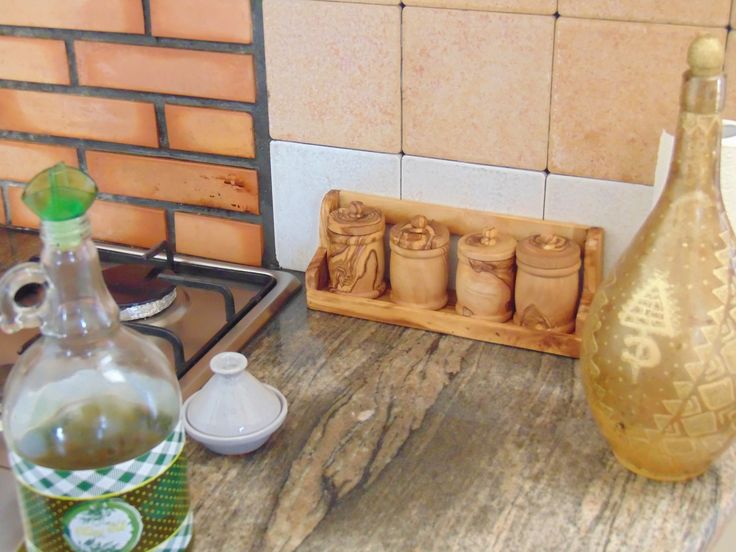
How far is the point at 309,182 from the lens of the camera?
1.21 m

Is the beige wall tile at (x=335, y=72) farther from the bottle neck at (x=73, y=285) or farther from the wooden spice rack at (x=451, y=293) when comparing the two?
the bottle neck at (x=73, y=285)

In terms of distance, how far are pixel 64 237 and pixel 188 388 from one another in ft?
1.22

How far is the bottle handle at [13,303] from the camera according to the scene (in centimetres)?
68

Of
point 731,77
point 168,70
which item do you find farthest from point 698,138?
point 168,70

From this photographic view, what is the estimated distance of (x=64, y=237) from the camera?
0.65 metres

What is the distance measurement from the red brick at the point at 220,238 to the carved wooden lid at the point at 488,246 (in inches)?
12.9

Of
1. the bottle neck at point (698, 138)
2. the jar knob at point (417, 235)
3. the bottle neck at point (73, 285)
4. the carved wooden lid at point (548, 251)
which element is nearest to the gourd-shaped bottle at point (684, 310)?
the bottle neck at point (698, 138)

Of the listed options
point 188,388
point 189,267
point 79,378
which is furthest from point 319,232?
point 79,378

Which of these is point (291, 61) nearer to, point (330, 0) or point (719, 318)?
point (330, 0)

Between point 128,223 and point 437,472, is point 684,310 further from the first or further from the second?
point 128,223

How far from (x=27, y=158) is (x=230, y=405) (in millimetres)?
669

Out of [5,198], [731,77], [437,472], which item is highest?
[731,77]

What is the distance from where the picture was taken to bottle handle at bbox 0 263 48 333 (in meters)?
0.68

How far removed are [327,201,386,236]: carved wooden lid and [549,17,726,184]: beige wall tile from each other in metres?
0.22
